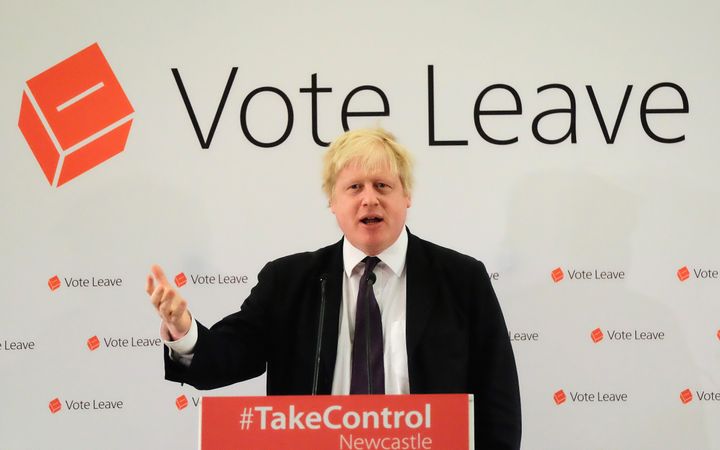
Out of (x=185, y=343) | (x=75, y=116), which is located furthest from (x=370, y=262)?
(x=75, y=116)

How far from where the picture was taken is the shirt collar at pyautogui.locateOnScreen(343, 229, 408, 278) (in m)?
2.60

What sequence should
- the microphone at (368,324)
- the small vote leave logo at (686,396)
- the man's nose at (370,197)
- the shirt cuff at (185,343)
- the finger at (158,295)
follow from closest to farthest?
the finger at (158,295), the shirt cuff at (185,343), the microphone at (368,324), the man's nose at (370,197), the small vote leave logo at (686,396)

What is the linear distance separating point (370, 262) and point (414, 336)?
0.28 metres

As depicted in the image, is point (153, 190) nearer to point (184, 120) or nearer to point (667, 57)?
point (184, 120)

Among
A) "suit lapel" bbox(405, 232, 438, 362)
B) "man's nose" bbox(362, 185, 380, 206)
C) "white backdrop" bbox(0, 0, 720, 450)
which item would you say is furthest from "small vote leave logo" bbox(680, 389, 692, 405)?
"man's nose" bbox(362, 185, 380, 206)

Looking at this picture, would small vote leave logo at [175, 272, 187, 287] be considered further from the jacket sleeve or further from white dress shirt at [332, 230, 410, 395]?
white dress shirt at [332, 230, 410, 395]

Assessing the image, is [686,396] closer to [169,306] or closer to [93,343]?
[169,306]

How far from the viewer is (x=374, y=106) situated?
12.4ft

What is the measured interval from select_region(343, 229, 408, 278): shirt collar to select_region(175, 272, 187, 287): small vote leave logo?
1.30 meters

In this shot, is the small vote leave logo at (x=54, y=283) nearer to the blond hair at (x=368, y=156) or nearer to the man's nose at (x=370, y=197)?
the blond hair at (x=368, y=156)

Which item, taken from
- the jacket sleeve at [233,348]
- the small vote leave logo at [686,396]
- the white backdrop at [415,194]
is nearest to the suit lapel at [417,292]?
the jacket sleeve at [233,348]

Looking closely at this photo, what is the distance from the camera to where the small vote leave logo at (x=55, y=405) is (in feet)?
12.1

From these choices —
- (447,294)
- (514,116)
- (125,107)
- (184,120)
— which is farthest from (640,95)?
(125,107)

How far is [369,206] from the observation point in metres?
2.57
